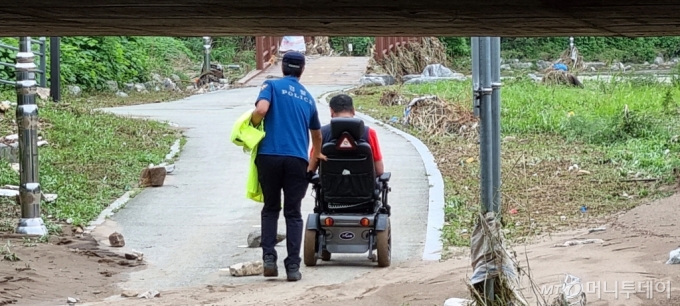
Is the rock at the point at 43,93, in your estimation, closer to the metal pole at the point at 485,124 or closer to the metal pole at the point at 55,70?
the metal pole at the point at 55,70

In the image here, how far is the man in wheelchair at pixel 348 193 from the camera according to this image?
25.6ft

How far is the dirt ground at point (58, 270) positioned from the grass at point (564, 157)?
276 centimetres

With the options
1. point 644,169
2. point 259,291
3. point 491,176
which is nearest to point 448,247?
point 259,291

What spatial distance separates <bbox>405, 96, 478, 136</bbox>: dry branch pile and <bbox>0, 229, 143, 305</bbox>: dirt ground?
8.55m

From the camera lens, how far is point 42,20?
4.05 metres

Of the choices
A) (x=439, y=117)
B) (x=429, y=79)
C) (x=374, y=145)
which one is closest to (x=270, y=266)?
(x=374, y=145)

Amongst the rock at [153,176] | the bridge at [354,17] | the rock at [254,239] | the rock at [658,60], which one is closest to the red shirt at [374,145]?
the rock at [254,239]

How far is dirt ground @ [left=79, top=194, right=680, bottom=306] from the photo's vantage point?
20.5 feet

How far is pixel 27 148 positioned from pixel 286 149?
2856 millimetres

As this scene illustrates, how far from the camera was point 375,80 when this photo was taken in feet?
91.3

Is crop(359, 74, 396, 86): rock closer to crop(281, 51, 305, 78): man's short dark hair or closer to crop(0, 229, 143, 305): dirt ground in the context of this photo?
crop(0, 229, 143, 305): dirt ground

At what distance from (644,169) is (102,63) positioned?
54.7 feet

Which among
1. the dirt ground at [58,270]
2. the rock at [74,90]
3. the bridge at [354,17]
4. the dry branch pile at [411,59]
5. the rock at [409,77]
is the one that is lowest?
the dirt ground at [58,270]

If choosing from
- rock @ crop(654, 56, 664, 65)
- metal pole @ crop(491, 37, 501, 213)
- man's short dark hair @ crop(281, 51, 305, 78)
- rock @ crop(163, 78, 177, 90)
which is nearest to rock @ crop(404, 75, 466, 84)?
rock @ crop(163, 78, 177, 90)
